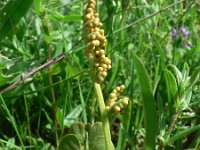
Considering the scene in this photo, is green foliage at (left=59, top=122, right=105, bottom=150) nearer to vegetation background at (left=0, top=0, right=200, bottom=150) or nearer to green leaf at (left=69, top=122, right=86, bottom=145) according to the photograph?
green leaf at (left=69, top=122, right=86, bottom=145)

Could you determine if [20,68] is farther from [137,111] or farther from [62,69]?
[137,111]

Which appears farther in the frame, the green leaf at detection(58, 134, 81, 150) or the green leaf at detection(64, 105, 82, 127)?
the green leaf at detection(64, 105, 82, 127)

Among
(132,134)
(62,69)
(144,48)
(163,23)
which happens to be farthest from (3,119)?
(163,23)

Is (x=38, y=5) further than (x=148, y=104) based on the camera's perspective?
Yes

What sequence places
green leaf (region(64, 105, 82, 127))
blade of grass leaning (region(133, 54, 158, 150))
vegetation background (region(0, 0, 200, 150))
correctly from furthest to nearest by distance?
green leaf (region(64, 105, 82, 127)) < vegetation background (region(0, 0, 200, 150)) < blade of grass leaning (region(133, 54, 158, 150))

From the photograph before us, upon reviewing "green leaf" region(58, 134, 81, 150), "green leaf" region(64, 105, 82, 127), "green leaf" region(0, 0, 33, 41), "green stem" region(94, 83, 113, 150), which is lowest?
"green leaf" region(64, 105, 82, 127)

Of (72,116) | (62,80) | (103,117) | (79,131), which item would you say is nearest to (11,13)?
(62,80)

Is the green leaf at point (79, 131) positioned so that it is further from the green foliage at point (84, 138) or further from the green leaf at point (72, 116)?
the green leaf at point (72, 116)

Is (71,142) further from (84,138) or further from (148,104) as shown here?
(148,104)

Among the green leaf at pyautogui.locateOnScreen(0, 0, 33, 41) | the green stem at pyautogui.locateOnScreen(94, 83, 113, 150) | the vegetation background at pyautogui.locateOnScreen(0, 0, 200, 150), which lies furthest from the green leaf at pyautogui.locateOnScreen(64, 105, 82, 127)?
the green stem at pyautogui.locateOnScreen(94, 83, 113, 150)
